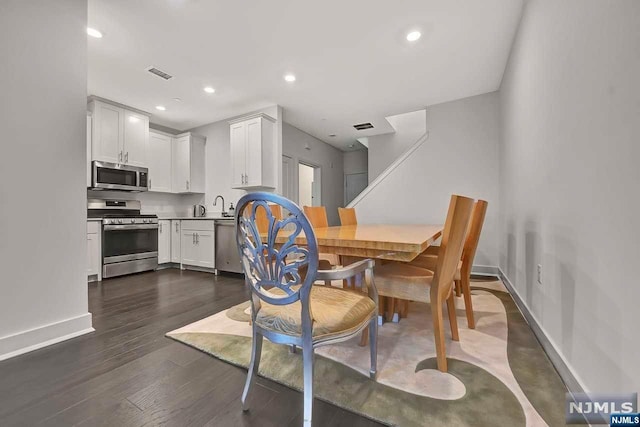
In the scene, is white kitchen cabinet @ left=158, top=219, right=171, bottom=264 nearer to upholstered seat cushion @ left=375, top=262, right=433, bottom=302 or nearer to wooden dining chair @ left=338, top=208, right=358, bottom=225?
wooden dining chair @ left=338, top=208, right=358, bottom=225

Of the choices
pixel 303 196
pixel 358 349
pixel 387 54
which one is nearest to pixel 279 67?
pixel 387 54

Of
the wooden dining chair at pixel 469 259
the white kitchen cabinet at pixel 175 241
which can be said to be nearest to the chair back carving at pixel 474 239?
the wooden dining chair at pixel 469 259

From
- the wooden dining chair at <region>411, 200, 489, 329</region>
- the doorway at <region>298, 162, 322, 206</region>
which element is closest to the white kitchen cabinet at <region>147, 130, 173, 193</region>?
the doorway at <region>298, 162, 322, 206</region>

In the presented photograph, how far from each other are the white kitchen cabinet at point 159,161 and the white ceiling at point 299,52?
2.20 ft

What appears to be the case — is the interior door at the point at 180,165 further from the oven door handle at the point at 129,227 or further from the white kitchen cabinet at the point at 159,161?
the oven door handle at the point at 129,227

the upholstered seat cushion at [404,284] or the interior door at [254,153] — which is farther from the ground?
the interior door at [254,153]

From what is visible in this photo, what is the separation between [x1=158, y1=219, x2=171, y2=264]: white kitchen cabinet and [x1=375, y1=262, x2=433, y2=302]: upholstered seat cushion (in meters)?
4.08

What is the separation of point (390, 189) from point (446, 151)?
1.02m

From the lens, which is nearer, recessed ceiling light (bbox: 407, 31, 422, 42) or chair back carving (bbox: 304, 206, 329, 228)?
recessed ceiling light (bbox: 407, 31, 422, 42)

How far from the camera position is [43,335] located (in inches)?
68.6

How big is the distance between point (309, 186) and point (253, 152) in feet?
9.95

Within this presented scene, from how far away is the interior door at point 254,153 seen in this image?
4.01 m

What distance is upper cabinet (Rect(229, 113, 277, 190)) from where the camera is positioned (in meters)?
4.02

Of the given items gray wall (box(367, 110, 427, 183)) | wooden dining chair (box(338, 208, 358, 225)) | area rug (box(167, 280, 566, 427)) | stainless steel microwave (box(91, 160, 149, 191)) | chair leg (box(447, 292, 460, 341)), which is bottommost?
area rug (box(167, 280, 566, 427))
